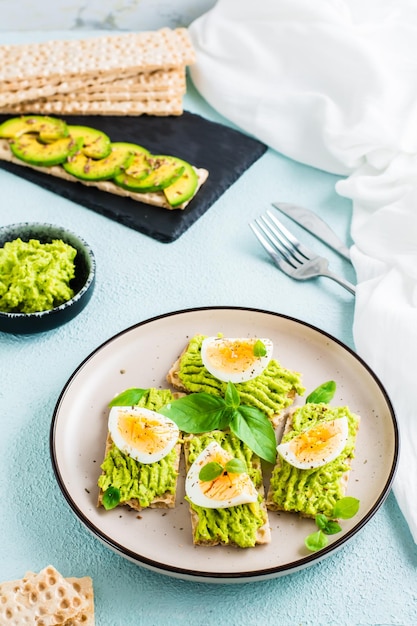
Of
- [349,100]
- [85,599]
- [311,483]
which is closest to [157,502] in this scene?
[85,599]

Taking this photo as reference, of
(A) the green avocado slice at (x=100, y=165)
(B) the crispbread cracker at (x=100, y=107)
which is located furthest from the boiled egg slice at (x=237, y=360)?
(B) the crispbread cracker at (x=100, y=107)

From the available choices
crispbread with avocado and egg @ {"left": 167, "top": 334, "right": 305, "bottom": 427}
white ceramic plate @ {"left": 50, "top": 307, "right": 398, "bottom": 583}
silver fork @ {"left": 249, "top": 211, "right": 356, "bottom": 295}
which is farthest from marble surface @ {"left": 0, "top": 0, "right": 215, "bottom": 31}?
crispbread with avocado and egg @ {"left": 167, "top": 334, "right": 305, "bottom": 427}

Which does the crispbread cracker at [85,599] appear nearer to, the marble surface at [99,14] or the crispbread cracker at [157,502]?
the crispbread cracker at [157,502]

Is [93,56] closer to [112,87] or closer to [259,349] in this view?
[112,87]

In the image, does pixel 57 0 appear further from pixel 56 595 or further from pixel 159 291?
pixel 56 595

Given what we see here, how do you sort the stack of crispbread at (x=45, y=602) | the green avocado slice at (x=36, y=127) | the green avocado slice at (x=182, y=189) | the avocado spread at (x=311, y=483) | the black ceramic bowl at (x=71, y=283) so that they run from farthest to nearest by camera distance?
the green avocado slice at (x=36, y=127) → the green avocado slice at (x=182, y=189) → the black ceramic bowl at (x=71, y=283) → the avocado spread at (x=311, y=483) → the stack of crispbread at (x=45, y=602)

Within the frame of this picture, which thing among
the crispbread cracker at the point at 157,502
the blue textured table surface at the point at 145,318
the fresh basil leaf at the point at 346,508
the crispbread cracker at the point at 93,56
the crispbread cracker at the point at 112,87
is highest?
the crispbread cracker at the point at 93,56
